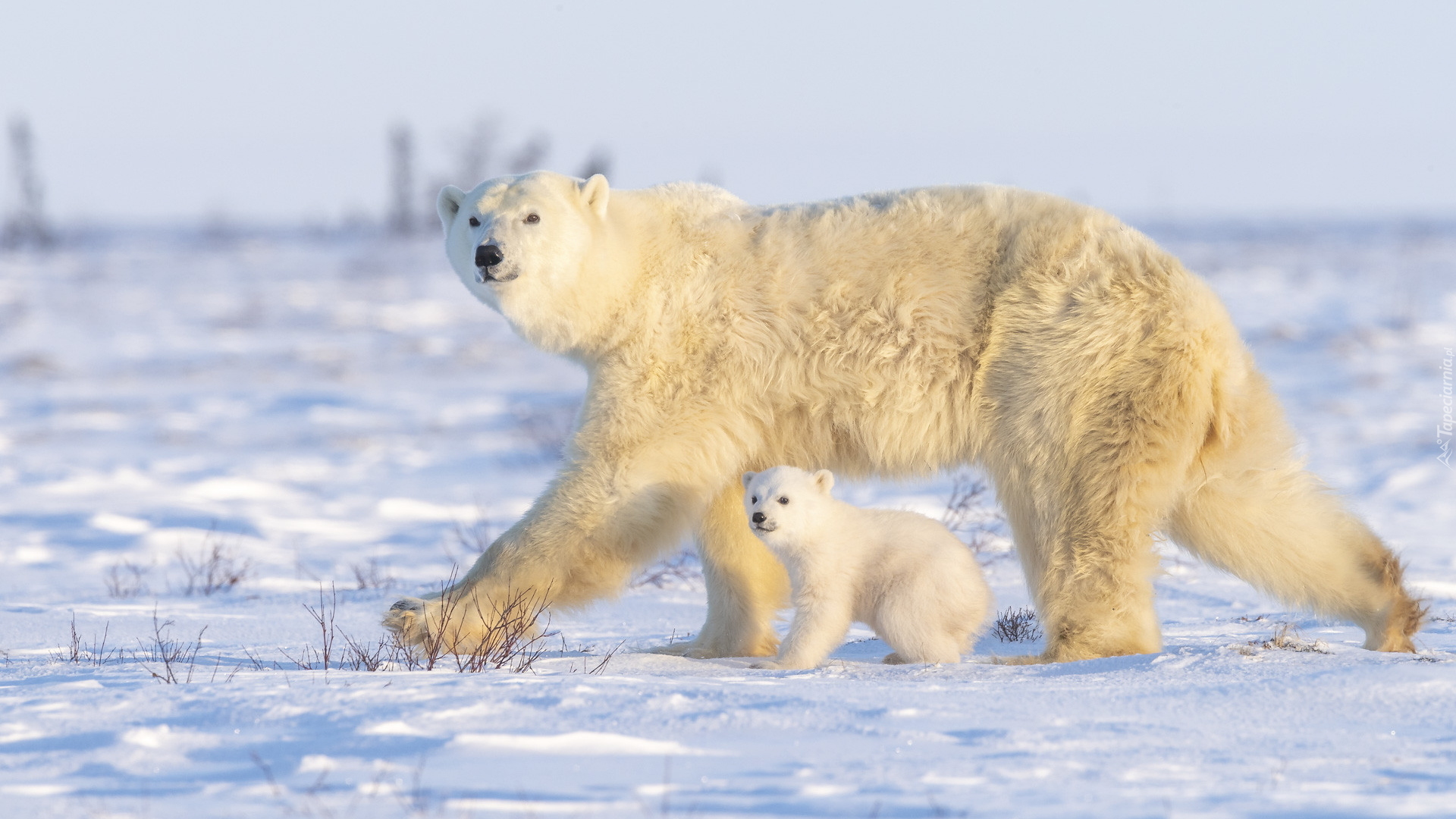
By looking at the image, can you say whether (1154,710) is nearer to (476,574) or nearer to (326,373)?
(476,574)

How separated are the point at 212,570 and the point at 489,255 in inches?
112

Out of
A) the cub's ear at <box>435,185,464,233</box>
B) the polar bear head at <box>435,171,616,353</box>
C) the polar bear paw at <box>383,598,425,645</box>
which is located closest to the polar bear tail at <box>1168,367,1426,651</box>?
the polar bear head at <box>435,171,616,353</box>

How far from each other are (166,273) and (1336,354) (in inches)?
962

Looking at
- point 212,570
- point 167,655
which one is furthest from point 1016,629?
point 212,570

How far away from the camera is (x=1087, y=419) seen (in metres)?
4.01

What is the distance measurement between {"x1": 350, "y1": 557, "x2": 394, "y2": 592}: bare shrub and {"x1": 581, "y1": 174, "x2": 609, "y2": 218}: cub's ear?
2.15 meters

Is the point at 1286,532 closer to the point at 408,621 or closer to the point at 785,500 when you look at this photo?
the point at 785,500

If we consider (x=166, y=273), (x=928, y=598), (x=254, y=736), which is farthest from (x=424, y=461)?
(x=166, y=273)

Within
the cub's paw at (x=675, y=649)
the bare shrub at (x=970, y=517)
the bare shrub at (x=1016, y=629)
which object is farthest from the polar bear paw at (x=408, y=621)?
the bare shrub at (x=970, y=517)

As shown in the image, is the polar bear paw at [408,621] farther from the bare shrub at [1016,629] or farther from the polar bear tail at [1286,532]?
the polar bear tail at [1286,532]

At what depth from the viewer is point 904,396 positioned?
13.8 feet

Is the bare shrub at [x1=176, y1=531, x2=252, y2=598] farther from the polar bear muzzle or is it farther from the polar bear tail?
the polar bear tail

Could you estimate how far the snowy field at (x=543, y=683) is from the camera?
2424 millimetres

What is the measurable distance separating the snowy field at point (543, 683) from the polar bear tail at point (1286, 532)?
6.8 inches
